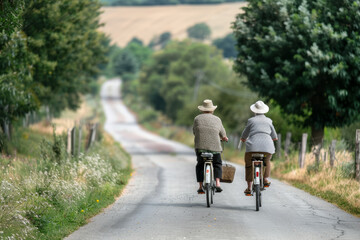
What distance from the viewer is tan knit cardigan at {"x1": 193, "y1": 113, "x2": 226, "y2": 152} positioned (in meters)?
12.7

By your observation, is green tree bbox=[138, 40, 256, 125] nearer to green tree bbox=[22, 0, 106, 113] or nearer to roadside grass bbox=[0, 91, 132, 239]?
green tree bbox=[22, 0, 106, 113]

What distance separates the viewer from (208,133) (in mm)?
12758

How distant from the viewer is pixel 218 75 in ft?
339

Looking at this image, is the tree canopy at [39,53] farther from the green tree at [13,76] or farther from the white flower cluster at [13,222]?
the white flower cluster at [13,222]

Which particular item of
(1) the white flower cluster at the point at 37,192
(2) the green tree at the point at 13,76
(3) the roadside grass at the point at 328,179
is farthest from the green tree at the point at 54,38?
(3) the roadside grass at the point at 328,179

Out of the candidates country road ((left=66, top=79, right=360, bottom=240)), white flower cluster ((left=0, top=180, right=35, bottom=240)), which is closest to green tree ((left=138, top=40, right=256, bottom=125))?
country road ((left=66, top=79, right=360, bottom=240))

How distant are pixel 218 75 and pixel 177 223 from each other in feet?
307

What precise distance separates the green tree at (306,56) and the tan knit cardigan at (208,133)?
35.4 ft

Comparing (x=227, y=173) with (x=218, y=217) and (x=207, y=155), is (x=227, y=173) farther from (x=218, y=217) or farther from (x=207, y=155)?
(x=218, y=217)

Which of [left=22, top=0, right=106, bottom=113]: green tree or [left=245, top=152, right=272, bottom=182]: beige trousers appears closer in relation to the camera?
[left=245, top=152, right=272, bottom=182]: beige trousers

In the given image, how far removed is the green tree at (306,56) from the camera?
23.5 m

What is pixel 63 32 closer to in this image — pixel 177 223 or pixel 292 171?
pixel 292 171

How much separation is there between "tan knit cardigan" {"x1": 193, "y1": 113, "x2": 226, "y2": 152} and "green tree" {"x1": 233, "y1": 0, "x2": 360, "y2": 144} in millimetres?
10788

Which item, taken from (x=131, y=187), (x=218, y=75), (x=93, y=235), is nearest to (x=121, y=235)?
(x=93, y=235)
